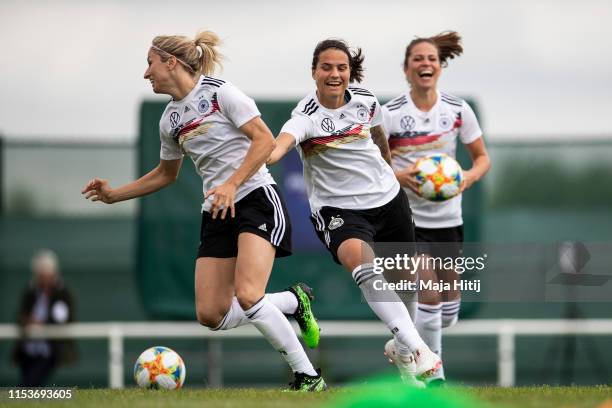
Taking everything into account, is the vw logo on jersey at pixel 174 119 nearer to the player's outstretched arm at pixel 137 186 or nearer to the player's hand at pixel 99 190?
the player's outstretched arm at pixel 137 186

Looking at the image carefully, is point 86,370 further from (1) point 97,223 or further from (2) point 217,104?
(2) point 217,104

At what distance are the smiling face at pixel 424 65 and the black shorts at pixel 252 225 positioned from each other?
163 cm

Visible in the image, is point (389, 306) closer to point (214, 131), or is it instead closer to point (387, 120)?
point (214, 131)

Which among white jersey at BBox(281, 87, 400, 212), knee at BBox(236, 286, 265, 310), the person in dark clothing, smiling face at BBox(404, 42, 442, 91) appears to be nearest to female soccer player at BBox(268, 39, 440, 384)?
white jersey at BBox(281, 87, 400, 212)

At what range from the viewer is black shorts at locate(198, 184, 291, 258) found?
8.68m

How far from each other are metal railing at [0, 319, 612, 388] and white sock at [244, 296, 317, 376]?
18.6 feet

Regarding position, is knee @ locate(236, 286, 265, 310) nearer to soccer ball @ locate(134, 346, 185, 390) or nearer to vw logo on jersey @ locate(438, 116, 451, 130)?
soccer ball @ locate(134, 346, 185, 390)

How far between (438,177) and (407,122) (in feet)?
2.12

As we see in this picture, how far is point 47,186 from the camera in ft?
52.6

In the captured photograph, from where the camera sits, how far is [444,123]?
32.4 ft

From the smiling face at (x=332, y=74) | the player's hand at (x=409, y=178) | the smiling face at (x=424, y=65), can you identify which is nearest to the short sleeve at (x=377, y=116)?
the smiling face at (x=332, y=74)

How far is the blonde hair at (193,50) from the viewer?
888 cm

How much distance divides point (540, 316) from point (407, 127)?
6.91 meters

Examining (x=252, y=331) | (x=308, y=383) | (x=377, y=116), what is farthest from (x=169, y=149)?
(x=252, y=331)
